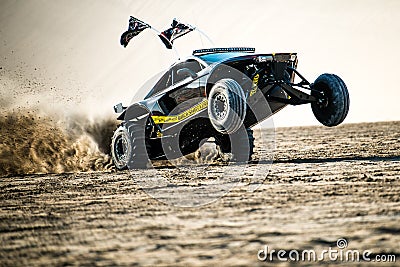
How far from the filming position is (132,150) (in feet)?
30.0

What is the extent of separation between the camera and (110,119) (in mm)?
12156

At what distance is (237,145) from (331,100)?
77.2 inches

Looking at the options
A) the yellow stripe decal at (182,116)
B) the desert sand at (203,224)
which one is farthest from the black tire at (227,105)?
the desert sand at (203,224)

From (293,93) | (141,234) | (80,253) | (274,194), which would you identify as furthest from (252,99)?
(80,253)

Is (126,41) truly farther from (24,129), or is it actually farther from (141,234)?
(141,234)

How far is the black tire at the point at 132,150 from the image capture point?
30.0 ft

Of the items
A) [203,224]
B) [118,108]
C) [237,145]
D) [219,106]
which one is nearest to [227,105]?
[219,106]

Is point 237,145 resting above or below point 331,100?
below

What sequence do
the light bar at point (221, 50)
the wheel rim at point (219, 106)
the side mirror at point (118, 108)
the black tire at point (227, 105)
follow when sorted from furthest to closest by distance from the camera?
1. the side mirror at point (118, 108)
2. the light bar at point (221, 50)
3. the wheel rim at point (219, 106)
4. the black tire at point (227, 105)

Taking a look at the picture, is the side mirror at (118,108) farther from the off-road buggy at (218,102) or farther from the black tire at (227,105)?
the black tire at (227,105)

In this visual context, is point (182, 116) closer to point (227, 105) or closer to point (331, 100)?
point (227, 105)

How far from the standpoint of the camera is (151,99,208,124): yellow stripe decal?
7.83 meters

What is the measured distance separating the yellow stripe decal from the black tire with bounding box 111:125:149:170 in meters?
0.48

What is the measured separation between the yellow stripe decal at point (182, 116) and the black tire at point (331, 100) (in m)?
1.77
